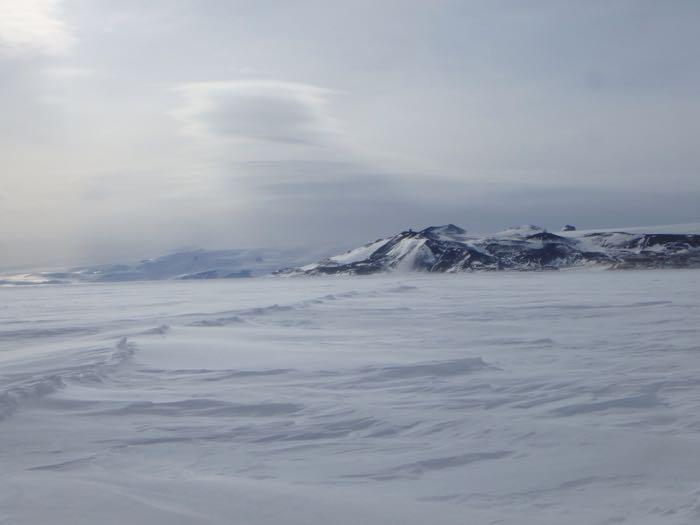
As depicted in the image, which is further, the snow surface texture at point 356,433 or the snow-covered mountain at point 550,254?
the snow-covered mountain at point 550,254

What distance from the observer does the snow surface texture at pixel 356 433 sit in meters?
4.14

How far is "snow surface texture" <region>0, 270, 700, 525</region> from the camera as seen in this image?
4.14 meters

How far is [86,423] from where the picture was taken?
247 inches

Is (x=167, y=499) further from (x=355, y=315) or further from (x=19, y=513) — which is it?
(x=355, y=315)

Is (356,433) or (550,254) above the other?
(356,433)

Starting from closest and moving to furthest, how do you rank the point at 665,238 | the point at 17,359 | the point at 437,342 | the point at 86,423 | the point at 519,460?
1. the point at 519,460
2. the point at 86,423
3. the point at 17,359
4. the point at 437,342
5. the point at 665,238

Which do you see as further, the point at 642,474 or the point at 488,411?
the point at 488,411

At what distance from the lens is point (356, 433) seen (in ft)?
19.4

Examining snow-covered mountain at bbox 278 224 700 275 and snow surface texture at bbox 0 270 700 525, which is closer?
snow surface texture at bbox 0 270 700 525

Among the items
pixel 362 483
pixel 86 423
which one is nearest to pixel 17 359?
pixel 86 423

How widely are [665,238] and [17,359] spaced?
181636 millimetres

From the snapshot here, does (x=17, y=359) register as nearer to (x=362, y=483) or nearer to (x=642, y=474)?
(x=362, y=483)

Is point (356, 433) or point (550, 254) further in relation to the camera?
point (550, 254)

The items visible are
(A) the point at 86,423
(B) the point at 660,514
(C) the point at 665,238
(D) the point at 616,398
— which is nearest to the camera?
(B) the point at 660,514
